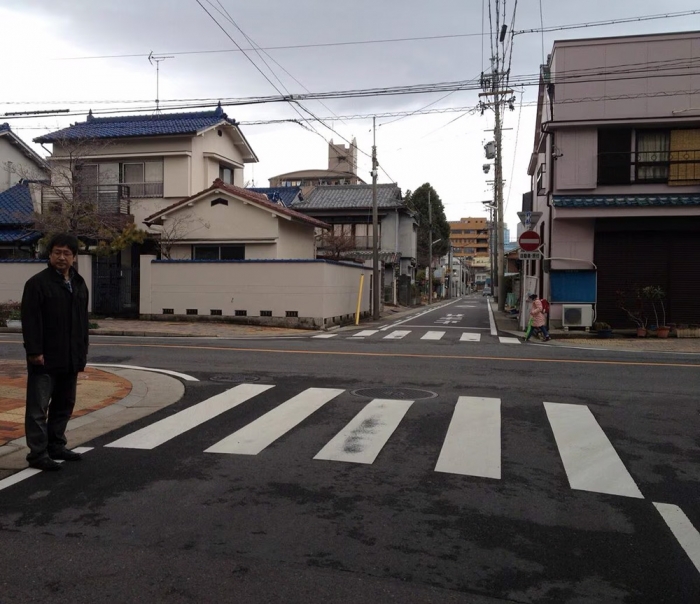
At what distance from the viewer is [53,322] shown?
17.7 ft

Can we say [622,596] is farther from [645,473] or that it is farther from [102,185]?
[102,185]

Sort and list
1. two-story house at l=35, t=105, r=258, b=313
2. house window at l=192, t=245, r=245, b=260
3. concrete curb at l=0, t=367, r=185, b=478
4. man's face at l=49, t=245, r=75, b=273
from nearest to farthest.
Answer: man's face at l=49, t=245, r=75, b=273 < concrete curb at l=0, t=367, r=185, b=478 < house window at l=192, t=245, r=245, b=260 < two-story house at l=35, t=105, r=258, b=313

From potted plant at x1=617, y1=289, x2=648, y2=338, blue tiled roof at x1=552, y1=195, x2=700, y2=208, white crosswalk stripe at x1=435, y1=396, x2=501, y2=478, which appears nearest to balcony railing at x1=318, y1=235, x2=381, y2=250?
blue tiled roof at x1=552, y1=195, x2=700, y2=208

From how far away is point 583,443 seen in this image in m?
6.48

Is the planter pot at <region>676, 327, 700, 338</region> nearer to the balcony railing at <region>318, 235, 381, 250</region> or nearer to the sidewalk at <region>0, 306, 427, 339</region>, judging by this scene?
the sidewalk at <region>0, 306, 427, 339</region>

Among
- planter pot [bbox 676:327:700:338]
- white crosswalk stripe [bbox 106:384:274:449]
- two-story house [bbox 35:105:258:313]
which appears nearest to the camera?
white crosswalk stripe [bbox 106:384:274:449]

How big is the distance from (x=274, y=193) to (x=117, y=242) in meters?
15.9

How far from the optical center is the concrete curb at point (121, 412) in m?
5.69

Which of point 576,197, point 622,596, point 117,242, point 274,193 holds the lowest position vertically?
point 622,596

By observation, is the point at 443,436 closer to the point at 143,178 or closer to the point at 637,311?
the point at 637,311

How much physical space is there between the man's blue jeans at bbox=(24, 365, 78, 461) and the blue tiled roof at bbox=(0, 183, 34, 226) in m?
21.6

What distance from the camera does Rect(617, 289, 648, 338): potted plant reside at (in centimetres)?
1923

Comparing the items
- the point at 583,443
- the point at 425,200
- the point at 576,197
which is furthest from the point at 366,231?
the point at 583,443

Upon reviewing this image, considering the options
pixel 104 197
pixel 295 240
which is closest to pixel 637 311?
pixel 295 240
